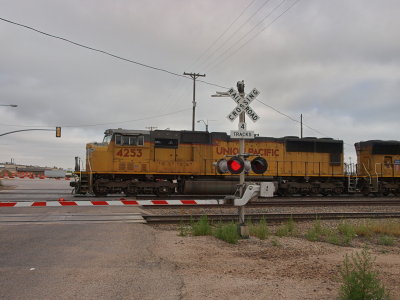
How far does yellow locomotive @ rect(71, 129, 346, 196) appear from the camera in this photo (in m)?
19.8

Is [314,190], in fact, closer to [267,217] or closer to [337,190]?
[337,190]

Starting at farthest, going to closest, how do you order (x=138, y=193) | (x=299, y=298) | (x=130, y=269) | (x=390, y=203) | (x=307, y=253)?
(x=138, y=193), (x=390, y=203), (x=307, y=253), (x=130, y=269), (x=299, y=298)

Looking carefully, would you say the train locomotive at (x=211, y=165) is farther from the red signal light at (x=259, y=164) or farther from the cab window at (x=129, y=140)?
the red signal light at (x=259, y=164)

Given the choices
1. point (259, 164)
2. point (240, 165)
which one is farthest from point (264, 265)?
point (259, 164)

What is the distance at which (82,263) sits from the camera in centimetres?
611

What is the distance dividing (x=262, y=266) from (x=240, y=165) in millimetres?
2399

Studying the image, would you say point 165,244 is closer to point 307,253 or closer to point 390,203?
point 307,253

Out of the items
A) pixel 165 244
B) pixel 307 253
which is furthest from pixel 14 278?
pixel 307 253

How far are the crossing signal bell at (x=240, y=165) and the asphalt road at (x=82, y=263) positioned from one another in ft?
7.19

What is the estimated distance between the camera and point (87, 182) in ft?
63.8

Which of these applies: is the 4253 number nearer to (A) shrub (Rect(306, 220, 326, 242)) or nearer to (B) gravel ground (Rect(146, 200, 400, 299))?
(B) gravel ground (Rect(146, 200, 400, 299))

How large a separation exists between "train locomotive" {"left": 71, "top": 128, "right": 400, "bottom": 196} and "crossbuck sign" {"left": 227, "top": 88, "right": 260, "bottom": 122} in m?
10.6

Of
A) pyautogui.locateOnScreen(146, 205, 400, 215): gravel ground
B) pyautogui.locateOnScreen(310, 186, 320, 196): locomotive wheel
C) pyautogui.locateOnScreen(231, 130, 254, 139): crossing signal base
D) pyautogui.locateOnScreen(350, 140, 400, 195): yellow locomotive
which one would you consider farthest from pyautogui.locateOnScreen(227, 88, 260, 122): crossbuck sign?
pyautogui.locateOnScreen(350, 140, 400, 195): yellow locomotive

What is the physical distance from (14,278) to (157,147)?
1554 cm
